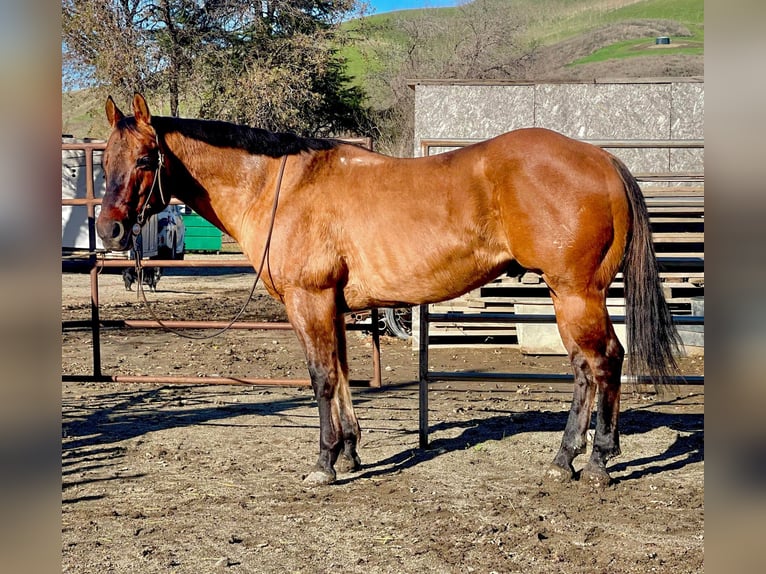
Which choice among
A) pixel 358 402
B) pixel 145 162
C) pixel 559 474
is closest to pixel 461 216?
pixel 559 474

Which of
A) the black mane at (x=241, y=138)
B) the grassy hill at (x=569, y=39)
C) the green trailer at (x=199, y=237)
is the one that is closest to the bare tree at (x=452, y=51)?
the grassy hill at (x=569, y=39)

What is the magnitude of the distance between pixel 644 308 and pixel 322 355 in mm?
1772

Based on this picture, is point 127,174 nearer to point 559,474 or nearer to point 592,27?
point 559,474

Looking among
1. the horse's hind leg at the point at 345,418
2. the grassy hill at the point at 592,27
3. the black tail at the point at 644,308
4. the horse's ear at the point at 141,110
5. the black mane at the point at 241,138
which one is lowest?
the horse's hind leg at the point at 345,418

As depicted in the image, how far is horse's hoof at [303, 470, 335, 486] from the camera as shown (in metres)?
4.04

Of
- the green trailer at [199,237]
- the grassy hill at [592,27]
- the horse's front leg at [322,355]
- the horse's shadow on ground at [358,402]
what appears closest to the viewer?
the horse's front leg at [322,355]

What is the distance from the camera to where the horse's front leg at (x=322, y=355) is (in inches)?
161

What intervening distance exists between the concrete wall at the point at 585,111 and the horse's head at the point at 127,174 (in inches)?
230

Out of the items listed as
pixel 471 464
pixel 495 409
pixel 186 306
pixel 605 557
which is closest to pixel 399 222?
pixel 471 464

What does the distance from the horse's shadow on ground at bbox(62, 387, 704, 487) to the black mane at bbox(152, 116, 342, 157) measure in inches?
76.1

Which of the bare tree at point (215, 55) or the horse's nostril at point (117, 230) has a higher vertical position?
the bare tree at point (215, 55)

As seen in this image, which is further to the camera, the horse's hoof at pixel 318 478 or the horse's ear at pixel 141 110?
the horse's hoof at pixel 318 478

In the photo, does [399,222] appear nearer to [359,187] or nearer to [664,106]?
[359,187]

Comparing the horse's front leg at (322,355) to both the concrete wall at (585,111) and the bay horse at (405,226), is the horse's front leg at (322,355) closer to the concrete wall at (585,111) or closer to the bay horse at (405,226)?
the bay horse at (405,226)
